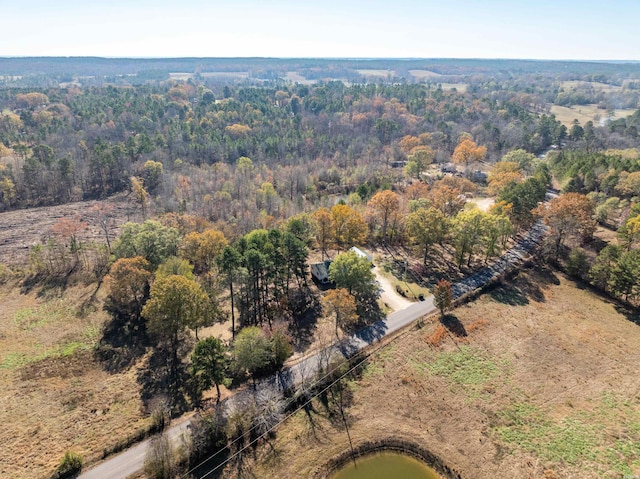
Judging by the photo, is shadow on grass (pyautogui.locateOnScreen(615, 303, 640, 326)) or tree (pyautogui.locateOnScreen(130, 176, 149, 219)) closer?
shadow on grass (pyautogui.locateOnScreen(615, 303, 640, 326))

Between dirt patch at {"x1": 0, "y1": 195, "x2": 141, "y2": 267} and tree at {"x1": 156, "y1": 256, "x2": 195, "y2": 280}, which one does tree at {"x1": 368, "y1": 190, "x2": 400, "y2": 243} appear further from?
dirt patch at {"x1": 0, "y1": 195, "x2": 141, "y2": 267}

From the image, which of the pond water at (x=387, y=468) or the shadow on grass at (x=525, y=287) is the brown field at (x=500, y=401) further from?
the shadow on grass at (x=525, y=287)

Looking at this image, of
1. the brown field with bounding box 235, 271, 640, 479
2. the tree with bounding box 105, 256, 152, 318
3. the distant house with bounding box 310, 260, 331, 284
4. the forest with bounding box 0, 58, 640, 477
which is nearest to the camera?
the brown field with bounding box 235, 271, 640, 479

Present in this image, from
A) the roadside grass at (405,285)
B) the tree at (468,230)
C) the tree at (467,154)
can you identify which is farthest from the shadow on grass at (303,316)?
the tree at (467,154)

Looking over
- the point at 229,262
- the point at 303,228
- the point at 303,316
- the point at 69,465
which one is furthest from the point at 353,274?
the point at 69,465

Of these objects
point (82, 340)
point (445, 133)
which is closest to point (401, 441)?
point (82, 340)

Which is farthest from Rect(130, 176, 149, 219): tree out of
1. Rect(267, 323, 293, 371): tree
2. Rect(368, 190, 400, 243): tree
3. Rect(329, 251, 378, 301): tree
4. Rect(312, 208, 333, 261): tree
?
Rect(267, 323, 293, 371): tree

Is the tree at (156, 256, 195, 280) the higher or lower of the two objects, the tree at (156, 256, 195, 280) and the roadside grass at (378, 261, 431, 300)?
the higher
